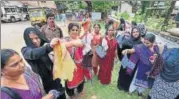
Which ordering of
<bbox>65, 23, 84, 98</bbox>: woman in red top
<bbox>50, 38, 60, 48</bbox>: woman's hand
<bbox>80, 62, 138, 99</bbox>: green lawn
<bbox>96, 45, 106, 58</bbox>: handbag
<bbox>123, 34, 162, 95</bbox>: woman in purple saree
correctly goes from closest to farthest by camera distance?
1. <bbox>50, 38, 60, 48</bbox>: woman's hand
2. <bbox>65, 23, 84, 98</bbox>: woman in red top
3. <bbox>123, 34, 162, 95</bbox>: woman in purple saree
4. <bbox>80, 62, 138, 99</bbox>: green lawn
5. <bbox>96, 45, 106, 58</bbox>: handbag

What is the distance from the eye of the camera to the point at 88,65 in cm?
434

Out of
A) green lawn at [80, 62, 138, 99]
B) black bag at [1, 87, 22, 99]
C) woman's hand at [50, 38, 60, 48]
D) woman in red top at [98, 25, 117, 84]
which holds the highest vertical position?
woman's hand at [50, 38, 60, 48]

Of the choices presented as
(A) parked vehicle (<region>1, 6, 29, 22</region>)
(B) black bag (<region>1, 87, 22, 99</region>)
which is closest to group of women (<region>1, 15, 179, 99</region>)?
(B) black bag (<region>1, 87, 22, 99</region>)

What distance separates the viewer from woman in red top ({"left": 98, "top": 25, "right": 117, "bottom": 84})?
420 cm

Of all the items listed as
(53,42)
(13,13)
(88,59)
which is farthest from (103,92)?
(13,13)

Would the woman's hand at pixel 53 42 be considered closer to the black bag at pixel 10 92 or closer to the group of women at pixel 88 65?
the group of women at pixel 88 65

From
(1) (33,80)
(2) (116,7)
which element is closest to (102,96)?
(1) (33,80)

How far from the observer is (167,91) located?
10.6 ft

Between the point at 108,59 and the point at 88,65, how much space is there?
41 centimetres

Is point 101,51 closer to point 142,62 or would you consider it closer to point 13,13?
point 142,62

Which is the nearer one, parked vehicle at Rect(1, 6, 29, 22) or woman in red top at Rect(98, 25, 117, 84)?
woman in red top at Rect(98, 25, 117, 84)

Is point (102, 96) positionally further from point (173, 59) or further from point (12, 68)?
point (12, 68)

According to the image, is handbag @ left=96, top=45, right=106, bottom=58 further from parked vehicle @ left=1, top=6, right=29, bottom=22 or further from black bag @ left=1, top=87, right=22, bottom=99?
parked vehicle @ left=1, top=6, right=29, bottom=22

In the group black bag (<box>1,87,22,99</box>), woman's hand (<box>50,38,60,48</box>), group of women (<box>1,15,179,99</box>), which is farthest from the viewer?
woman's hand (<box>50,38,60,48</box>)
